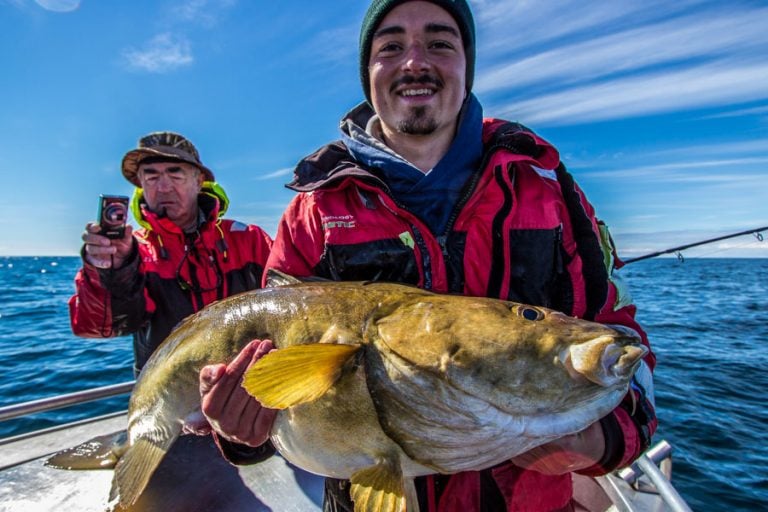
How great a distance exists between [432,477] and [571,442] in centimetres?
68

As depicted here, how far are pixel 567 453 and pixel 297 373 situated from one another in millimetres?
1059

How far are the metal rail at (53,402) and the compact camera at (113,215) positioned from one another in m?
1.72

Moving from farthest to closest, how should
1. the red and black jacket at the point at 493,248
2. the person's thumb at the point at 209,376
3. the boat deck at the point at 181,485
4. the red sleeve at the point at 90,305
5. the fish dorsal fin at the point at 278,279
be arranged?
the red sleeve at the point at 90,305, the boat deck at the point at 181,485, the fish dorsal fin at the point at 278,279, the red and black jacket at the point at 493,248, the person's thumb at the point at 209,376

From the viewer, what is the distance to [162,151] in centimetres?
434

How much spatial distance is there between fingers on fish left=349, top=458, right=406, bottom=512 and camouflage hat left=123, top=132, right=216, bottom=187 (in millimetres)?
3740

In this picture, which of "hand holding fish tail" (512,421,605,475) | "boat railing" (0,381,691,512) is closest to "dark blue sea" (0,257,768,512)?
"boat railing" (0,381,691,512)

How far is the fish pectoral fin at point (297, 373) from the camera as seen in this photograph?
1.60m

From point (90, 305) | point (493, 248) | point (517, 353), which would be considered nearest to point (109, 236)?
point (90, 305)

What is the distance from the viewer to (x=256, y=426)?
1947mm

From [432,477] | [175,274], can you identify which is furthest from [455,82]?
[175,274]

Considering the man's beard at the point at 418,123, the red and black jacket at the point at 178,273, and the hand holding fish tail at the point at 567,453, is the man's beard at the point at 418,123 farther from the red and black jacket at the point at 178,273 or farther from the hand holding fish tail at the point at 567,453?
the red and black jacket at the point at 178,273

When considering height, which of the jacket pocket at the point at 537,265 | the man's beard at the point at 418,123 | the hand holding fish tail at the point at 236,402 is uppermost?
the man's beard at the point at 418,123

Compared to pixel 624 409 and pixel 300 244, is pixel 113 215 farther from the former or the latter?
pixel 624 409

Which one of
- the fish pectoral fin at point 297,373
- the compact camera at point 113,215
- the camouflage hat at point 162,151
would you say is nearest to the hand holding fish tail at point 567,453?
the fish pectoral fin at point 297,373
